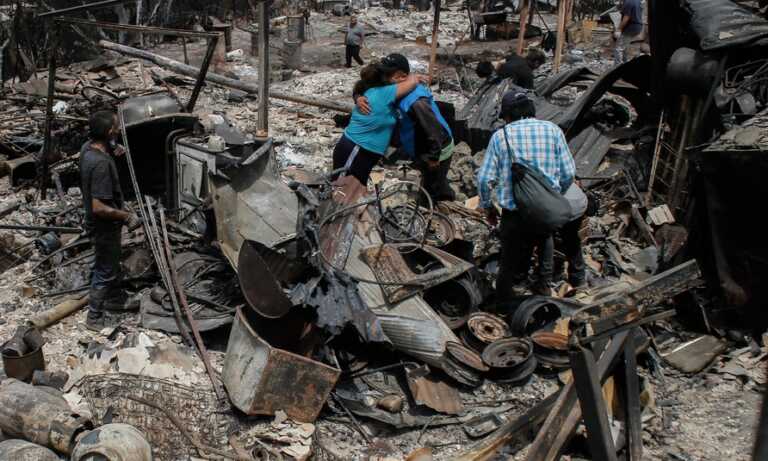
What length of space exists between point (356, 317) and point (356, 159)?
9.18ft

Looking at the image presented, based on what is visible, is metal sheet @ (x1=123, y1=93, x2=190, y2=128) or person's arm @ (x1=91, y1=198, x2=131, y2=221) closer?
person's arm @ (x1=91, y1=198, x2=131, y2=221)

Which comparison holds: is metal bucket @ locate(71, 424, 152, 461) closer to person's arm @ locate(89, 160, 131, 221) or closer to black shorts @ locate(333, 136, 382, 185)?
person's arm @ locate(89, 160, 131, 221)

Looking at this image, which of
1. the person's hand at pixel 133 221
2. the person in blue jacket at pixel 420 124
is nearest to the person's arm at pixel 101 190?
the person's hand at pixel 133 221

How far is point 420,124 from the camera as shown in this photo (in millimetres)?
6531

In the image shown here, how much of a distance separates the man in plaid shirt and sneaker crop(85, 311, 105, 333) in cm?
320

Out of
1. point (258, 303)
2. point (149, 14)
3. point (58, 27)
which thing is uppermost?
point (58, 27)

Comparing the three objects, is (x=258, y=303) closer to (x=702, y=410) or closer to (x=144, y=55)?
(x=702, y=410)

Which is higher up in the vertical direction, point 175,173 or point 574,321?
point 574,321

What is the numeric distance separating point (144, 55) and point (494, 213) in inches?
218

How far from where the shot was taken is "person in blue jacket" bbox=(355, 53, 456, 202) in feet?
21.3

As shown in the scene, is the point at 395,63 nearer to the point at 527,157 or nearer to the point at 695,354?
the point at 527,157

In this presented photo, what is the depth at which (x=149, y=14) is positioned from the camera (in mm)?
18281

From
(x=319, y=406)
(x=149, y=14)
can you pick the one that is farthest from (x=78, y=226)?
(x=149, y=14)

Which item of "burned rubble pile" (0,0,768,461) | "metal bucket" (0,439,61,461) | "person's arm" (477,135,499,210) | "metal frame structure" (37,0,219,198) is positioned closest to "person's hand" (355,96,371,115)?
"burned rubble pile" (0,0,768,461)
